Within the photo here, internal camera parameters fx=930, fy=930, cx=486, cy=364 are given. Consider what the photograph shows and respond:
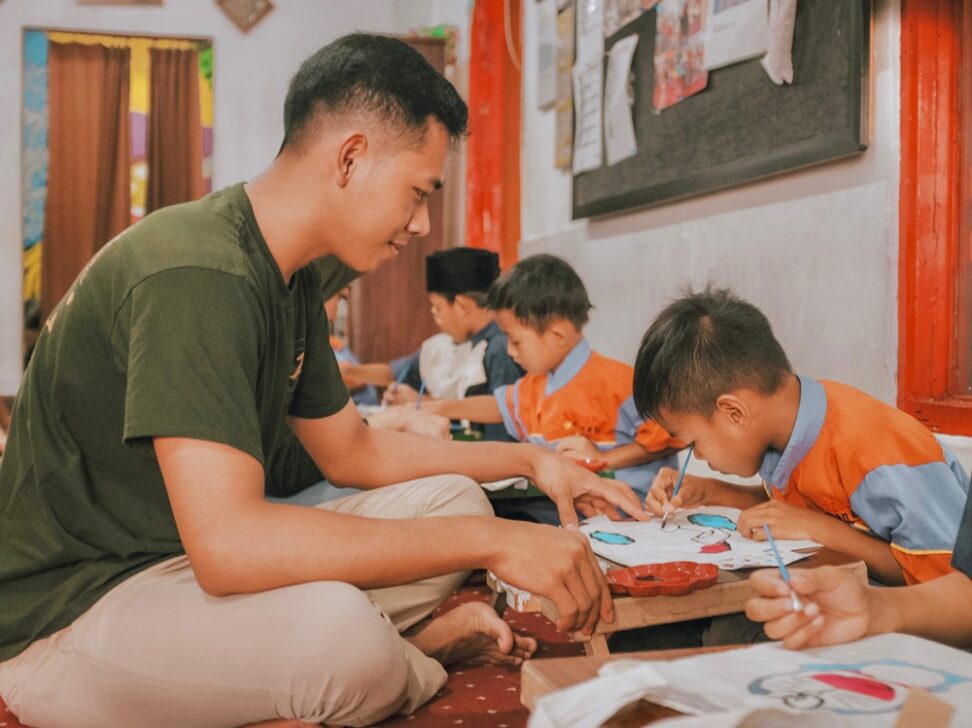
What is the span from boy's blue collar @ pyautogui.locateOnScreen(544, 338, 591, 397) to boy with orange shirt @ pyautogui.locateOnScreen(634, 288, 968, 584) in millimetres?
815

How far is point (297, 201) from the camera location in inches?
46.2

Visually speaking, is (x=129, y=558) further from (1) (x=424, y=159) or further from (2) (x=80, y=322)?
(1) (x=424, y=159)

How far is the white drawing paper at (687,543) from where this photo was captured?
1153 mm

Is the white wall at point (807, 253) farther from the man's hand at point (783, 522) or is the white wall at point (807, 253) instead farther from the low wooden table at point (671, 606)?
the low wooden table at point (671, 606)

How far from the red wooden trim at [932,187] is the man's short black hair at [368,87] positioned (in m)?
1.04

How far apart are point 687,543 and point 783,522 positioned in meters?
0.13

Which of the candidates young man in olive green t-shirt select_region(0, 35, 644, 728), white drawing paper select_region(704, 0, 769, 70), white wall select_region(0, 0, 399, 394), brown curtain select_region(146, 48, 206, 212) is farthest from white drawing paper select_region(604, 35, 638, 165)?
brown curtain select_region(146, 48, 206, 212)

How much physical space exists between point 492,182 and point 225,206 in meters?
3.07

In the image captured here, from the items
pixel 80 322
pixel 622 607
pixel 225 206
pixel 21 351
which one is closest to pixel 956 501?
pixel 622 607

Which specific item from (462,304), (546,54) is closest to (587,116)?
(546,54)

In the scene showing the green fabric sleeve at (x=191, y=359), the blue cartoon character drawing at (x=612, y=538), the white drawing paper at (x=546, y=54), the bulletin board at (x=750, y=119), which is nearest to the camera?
the green fabric sleeve at (x=191, y=359)

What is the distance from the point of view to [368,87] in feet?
3.80

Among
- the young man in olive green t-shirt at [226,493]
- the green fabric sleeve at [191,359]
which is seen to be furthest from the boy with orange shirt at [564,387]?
the green fabric sleeve at [191,359]

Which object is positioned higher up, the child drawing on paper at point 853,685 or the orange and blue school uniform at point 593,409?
the orange and blue school uniform at point 593,409
